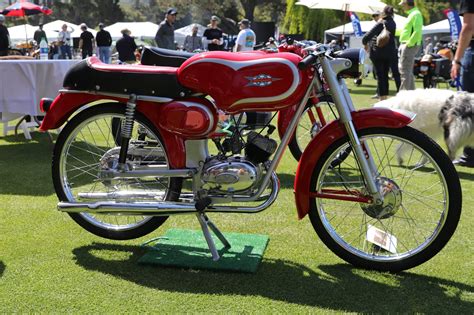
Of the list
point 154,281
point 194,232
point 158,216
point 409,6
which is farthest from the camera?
point 409,6

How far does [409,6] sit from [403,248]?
846 centimetres

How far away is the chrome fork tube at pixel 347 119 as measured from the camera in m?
3.09

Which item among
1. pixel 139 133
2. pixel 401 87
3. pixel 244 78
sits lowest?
pixel 401 87

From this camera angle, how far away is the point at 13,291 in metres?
2.91

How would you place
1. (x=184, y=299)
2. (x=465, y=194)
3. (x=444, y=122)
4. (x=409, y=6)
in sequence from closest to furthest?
1. (x=184, y=299)
2. (x=465, y=194)
3. (x=444, y=122)
4. (x=409, y=6)

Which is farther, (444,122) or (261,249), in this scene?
(444,122)

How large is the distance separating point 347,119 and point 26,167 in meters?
3.96

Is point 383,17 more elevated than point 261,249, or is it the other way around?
point 383,17

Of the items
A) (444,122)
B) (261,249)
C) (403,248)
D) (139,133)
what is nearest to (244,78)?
(139,133)

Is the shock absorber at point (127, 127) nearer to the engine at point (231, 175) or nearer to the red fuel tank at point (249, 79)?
the red fuel tank at point (249, 79)

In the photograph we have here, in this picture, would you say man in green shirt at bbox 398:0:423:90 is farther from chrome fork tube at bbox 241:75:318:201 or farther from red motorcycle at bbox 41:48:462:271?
chrome fork tube at bbox 241:75:318:201

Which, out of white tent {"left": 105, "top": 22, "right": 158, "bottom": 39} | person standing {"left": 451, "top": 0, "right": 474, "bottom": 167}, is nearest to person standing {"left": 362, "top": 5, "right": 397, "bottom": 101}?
person standing {"left": 451, "top": 0, "right": 474, "bottom": 167}

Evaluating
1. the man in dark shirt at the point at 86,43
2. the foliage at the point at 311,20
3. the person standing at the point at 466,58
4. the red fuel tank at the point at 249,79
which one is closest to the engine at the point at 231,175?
the red fuel tank at the point at 249,79

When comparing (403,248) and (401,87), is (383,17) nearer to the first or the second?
(401,87)
